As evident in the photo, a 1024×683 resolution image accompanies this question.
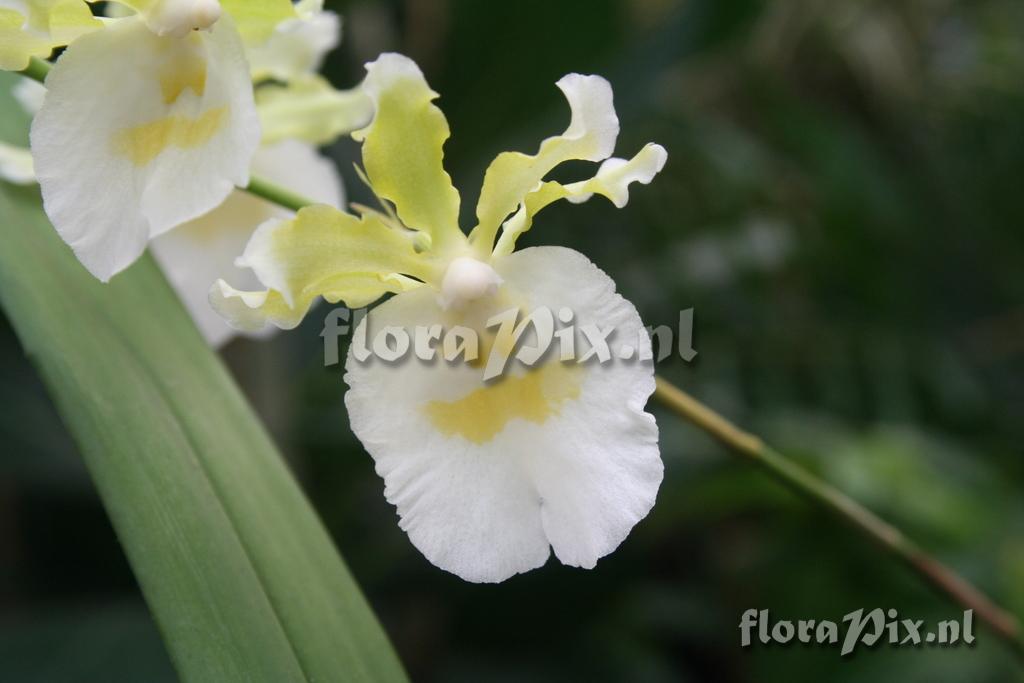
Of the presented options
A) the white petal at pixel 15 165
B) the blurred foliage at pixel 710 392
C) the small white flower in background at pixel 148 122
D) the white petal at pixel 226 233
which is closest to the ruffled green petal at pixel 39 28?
the small white flower in background at pixel 148 122

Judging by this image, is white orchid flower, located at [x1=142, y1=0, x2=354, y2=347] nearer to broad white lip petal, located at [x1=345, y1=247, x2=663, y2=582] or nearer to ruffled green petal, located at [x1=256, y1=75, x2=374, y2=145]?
ruffled green petal, located at [x1=256, y1=75, x2=374, y2=145]

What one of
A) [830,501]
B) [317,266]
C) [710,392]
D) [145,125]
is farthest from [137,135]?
[710,392]

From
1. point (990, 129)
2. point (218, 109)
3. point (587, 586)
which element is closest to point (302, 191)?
point (218, 109)

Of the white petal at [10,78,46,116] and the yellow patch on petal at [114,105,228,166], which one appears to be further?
the white petal at [10,78,46,116]

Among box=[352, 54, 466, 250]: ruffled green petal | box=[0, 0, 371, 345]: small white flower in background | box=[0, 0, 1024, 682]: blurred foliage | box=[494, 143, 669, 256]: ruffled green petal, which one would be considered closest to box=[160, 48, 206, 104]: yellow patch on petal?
box=[0, 0, 371, 345]: small white flower in background

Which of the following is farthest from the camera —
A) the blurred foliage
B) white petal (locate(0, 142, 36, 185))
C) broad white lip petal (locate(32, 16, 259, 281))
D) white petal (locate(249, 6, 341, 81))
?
the blurred foliage

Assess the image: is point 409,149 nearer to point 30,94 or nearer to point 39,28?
point 39,28

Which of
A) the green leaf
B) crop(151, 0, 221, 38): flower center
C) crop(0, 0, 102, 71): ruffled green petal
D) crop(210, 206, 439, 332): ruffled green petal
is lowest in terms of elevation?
the green leaf

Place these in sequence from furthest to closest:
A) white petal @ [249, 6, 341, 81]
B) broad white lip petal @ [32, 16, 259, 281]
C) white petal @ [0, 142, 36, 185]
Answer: white petal @ [249, 6, 341, 81]
white petal @ [0, 142, 36, 185]
broad white lip petal @ [32, 16, 259, 281]
